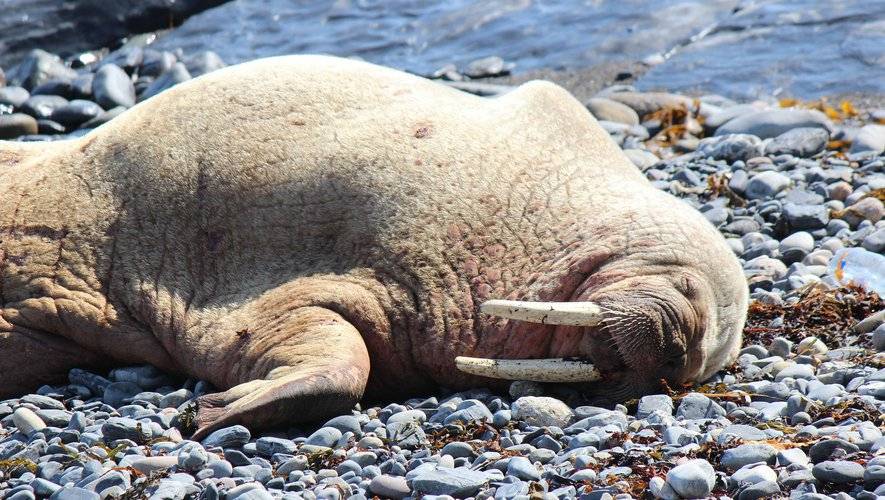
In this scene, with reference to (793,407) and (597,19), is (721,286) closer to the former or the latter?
(793,407)

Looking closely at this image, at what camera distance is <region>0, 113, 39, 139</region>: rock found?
38.6ft

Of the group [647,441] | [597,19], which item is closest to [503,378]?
[647,441]

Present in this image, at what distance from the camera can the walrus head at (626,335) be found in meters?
4.76

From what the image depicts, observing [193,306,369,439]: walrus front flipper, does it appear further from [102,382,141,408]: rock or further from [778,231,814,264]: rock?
[778,231,814,264]: rock

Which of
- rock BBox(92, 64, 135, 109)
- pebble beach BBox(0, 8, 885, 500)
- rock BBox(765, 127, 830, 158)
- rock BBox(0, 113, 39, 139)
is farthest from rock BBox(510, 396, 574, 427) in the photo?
rock BBox(92, 64, 135, 109)

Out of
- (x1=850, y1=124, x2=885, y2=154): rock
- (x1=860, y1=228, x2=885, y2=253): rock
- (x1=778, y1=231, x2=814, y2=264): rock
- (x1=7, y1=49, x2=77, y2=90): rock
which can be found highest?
(x1=860, y1=228, x2=885, y2=253): rock

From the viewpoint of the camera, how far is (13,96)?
1299 centimetres

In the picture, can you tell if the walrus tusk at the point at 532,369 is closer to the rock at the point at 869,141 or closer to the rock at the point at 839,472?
the rock at the point at 839,472

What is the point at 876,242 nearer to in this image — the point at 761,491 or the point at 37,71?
the point at 761,491

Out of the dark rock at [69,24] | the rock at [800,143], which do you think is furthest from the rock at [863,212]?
the dark rock at [69,24]

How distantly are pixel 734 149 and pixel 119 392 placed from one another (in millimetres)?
Answer: 5635

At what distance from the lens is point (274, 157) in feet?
18.2

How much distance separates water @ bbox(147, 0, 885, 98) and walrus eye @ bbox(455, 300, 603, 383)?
802 centimetres

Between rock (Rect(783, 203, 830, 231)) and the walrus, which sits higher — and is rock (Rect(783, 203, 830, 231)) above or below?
below
